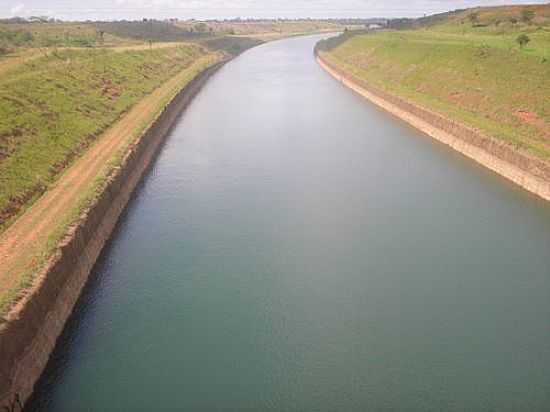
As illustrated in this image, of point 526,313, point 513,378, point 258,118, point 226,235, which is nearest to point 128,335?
point 226,235

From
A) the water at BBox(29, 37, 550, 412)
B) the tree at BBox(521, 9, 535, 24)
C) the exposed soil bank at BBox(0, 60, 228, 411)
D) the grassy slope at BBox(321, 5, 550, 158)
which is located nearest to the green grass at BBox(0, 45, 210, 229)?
the exposed soil bank at BBox(0, 60, 228, 411)

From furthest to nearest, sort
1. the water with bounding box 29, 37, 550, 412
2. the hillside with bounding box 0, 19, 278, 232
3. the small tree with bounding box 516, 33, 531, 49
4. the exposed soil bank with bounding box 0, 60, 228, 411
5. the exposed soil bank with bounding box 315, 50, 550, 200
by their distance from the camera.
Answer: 1. the small tree with bounding box 516, 33, 531, 49
2. the exposed soil bank with bounding box 315, 50, 550, 200
3. the hillside with bounding box 0, 19, 278, 232
4. the water with bounding box 29, 37, 550, 412
5. the exposed soil bank with bounding box 0, 60, 228, 411

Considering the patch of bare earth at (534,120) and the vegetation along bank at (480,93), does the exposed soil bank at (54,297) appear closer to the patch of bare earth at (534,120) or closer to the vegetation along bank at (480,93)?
the vegetation along bank at (480,93)

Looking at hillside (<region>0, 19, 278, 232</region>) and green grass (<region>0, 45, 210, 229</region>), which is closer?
green grass (<region>0, 45, 210, 229</region>)

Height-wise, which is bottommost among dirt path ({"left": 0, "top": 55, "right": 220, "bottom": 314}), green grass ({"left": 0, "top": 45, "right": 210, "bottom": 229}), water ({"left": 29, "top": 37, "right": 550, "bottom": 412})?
water ({"left": 29, "top": 37, "right": 550, "bottom": 412})

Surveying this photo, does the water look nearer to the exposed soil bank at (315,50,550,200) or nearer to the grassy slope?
the exposed soil bank at (315,50,550,200)

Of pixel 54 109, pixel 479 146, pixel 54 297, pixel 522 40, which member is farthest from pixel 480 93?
pixel 54 297

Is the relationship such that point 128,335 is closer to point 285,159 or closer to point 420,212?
point 420,212
